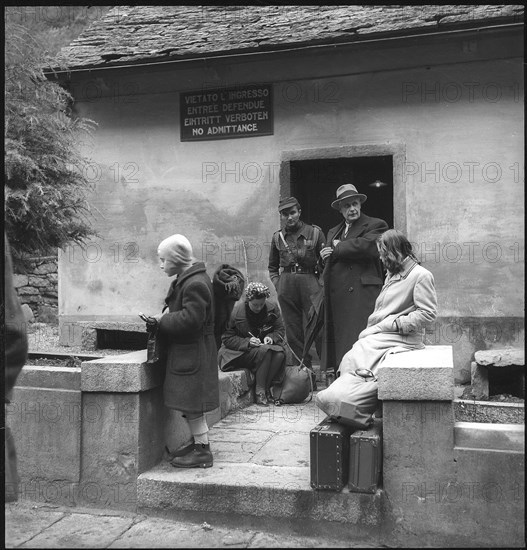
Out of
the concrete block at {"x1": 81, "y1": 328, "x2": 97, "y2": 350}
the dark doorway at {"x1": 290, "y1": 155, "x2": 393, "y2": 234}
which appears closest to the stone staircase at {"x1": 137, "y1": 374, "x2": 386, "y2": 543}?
the concrete block at {"x1": 81, "y1": 328, "x2": 97, "y2": 350}

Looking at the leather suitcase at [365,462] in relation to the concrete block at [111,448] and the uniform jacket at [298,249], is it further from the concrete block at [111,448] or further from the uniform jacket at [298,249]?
the uniform jacket at [298,249]

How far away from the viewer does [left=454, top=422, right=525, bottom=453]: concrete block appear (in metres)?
4.18

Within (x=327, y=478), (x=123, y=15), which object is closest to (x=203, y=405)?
(x=327, y=478)

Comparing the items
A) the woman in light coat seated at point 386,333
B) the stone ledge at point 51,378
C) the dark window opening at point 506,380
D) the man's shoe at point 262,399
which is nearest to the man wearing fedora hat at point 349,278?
the man's shoe at point 262,399

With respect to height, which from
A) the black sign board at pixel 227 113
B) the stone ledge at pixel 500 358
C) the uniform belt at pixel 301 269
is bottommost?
the stone ledge at pixel 500 358

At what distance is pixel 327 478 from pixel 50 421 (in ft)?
6.88

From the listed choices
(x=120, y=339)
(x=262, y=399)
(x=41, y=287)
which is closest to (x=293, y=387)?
(x=262, y=399)

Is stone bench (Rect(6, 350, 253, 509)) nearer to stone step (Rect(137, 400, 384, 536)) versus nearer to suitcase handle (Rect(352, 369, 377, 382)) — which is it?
stone step (Rect(137, 400, 384, 536))

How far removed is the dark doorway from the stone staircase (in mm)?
5063

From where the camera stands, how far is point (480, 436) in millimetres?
4199

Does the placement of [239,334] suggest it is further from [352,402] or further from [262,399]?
[352,402]

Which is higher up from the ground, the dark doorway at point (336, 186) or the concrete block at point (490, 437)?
the dark doorway at point (336, 186)

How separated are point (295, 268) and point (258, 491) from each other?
3507mm

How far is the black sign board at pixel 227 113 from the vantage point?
885 centimetres
